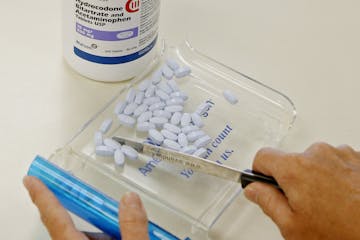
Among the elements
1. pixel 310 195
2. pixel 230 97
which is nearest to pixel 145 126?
pixel 230 97

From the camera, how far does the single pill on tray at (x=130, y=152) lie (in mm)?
664

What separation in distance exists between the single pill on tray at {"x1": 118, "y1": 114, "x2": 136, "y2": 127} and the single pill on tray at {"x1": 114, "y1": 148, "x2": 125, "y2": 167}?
4cm

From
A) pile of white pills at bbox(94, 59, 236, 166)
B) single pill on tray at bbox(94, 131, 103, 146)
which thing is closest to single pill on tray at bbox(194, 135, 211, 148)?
pile of white pills at bbox(94, 59, 236, 166)

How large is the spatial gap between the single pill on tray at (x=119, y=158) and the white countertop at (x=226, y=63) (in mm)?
63

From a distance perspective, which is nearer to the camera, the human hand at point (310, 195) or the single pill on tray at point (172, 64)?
the human hand at point (310, 195)

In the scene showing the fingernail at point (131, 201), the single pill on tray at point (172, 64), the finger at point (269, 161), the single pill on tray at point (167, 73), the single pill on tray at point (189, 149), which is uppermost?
the finger at point (269, 161)

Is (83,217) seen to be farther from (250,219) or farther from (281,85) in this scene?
(281,85)

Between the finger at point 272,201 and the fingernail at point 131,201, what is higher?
the finger at point 272,201

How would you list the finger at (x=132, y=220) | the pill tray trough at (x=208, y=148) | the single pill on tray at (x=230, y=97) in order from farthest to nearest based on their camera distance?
the single pill on tray at (x=230, y=97), the pill tray trough at (x=208, y=148), the finger at (x=132, y=220)

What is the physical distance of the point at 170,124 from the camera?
2.28 feet

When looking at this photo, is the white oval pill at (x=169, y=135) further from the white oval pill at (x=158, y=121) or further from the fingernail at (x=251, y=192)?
the fingernail at (x=251, y=192)

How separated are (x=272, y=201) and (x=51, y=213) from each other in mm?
190

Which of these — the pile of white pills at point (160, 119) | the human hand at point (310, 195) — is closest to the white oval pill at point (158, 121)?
the pile of white pills at point (160, 119)

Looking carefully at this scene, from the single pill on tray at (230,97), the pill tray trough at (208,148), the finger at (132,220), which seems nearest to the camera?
the finger at (132,220)
